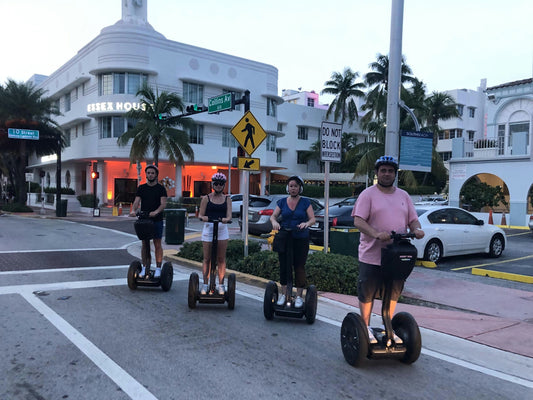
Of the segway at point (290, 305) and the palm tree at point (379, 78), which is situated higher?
the palm tree at point (379, 78)

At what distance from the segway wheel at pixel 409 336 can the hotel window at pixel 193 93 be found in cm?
3285

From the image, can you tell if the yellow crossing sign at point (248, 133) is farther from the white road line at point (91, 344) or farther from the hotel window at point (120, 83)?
the hotel window at point (120, 83)

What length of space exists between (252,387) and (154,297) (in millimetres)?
3417

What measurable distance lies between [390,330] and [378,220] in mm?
1052

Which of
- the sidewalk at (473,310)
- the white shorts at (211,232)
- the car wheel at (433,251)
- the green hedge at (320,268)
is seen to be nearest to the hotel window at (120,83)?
the green hedge at (320,268)

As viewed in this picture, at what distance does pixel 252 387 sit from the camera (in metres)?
3.74

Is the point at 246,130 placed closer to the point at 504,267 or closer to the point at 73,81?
the point at 504,267

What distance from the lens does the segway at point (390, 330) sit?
3886 millimetres

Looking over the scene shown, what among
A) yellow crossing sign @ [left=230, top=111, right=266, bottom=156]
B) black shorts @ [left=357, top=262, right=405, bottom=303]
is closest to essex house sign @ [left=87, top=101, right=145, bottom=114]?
yellow crossing sign @ [left=230, top=111, right=266, bottom=156]

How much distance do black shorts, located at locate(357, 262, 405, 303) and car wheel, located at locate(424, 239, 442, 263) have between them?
6.74m

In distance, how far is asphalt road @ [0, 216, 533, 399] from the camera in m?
3.70

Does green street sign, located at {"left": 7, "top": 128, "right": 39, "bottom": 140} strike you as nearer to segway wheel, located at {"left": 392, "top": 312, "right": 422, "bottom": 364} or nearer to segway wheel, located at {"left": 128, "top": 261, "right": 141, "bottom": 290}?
segway wheel, located at {"left": 128, "top": 261, "right": 141, "bottom": 290}

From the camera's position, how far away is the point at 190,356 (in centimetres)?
438

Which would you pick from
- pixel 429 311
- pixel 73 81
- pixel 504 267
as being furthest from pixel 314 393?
pixel 73 81
